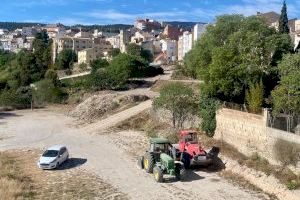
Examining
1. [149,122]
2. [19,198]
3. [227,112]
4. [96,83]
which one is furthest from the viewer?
[96,83]

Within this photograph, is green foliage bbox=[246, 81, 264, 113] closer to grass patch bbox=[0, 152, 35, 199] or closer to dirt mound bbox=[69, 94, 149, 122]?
grass patch bbox=[0, 152, 35, 199]

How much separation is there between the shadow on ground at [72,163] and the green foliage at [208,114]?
999cm

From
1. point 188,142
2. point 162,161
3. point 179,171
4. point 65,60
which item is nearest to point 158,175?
Answer: point 162,161

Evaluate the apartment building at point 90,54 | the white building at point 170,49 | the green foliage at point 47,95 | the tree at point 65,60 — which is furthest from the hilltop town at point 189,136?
the white building at point 170,49

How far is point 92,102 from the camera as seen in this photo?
6053 centimetres

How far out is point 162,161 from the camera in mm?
31188

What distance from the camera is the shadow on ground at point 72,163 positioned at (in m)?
35.2

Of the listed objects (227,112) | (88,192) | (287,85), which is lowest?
(88,192)

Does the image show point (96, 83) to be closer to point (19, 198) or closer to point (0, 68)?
point (19, 198)

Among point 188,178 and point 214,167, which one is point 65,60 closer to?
point 214,167

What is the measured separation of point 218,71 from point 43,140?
17.3 metres

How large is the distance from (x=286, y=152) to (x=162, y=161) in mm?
7465

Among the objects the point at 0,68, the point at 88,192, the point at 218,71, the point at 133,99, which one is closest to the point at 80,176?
the point at 88,192

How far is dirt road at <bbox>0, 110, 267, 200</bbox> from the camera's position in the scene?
1123 inches
